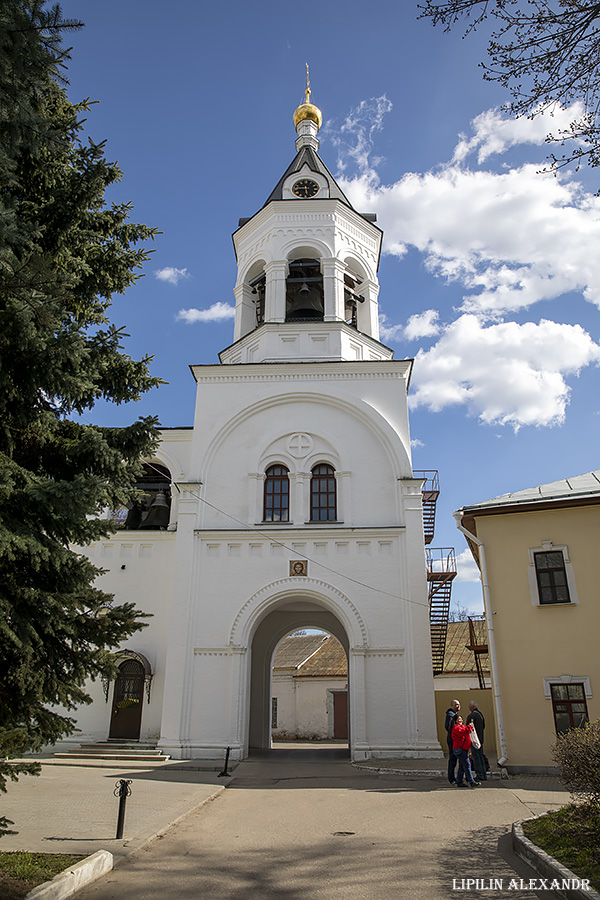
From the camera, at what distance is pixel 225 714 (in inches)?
626

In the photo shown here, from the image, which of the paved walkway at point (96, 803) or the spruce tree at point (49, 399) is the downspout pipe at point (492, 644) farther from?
the spruce tree at point (49, 399)

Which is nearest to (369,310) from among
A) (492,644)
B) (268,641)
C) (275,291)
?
(275,291)

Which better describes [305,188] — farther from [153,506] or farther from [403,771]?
[403,771]

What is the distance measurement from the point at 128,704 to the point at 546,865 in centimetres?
1336

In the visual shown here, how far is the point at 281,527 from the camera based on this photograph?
17.4 meters

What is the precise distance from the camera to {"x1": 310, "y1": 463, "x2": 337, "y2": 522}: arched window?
17.8m

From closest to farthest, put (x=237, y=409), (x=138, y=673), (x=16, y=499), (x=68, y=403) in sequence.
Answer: (x=16, y=499) → (x=68, y=403) → (x=138, y=673) → (x=237, y=409)

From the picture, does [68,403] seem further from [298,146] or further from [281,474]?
[298,146]

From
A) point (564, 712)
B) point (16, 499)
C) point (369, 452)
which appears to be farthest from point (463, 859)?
point (369, 452)

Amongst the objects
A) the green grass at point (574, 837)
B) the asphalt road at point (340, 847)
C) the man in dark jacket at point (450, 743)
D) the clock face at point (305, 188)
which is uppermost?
the clock face at point (305, 188)

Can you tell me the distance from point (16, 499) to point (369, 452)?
13058 mm

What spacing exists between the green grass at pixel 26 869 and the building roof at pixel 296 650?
27.6 meters

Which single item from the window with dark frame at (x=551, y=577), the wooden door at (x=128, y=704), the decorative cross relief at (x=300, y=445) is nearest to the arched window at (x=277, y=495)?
the decorative cross relief at (x=300, y=445)

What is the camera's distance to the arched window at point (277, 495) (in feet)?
58.9
